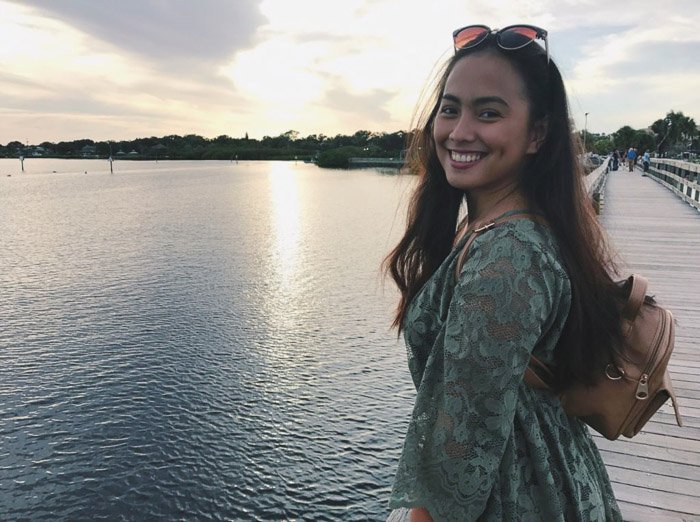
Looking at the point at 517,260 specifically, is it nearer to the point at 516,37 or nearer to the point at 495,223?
the point at 495,223

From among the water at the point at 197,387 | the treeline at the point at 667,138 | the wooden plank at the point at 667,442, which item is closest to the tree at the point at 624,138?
the treeline at the point at 667,138

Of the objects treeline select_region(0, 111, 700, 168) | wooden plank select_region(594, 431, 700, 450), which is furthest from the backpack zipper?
treeline select_region(0, 111, 700, 168)

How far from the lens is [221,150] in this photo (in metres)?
187

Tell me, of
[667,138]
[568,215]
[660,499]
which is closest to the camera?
[568,215]

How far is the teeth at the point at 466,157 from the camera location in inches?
55.5

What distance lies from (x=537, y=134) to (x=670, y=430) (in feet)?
11.7

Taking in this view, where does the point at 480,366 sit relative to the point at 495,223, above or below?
below

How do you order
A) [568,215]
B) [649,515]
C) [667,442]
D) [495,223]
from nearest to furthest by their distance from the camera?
[495,223]
[568,215]
[649,515]
[667,442]

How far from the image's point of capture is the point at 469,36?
152 cm

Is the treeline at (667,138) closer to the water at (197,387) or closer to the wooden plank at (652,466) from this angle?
the water at (197,387)

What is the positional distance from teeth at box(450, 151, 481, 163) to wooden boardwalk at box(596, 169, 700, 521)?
43.8 inches

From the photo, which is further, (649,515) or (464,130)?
(649,515)

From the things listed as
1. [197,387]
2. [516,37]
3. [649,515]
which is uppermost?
[516,37]

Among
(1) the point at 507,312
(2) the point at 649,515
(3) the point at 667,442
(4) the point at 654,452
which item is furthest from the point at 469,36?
(3) the point at 667,442
